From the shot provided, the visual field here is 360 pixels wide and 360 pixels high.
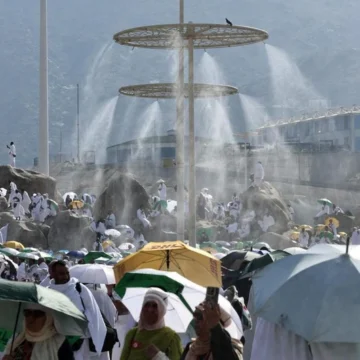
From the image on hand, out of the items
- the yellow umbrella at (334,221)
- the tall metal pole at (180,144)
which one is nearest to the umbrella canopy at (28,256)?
the tall metal pole at (180,144)

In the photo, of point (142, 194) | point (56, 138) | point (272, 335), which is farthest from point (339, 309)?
point (56, 138)

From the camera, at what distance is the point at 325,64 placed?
168875mm

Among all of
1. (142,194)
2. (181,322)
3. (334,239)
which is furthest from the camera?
(142,194)

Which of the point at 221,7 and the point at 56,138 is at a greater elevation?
the point at 221,7

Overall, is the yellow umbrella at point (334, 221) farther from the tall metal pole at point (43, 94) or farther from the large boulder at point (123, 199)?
the tall metal pole at point (43, 94)

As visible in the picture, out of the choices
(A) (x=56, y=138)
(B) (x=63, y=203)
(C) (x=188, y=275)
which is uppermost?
(C) (x=188, y=275)

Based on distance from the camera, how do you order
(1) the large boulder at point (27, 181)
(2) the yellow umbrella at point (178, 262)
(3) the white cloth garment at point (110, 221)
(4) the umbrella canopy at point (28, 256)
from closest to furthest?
(2) the yellow umbrella at point (178, 262), (4) the umbrella canopy at point (28, 256), (3) the white cloth garment at point (110, 221), (1) the large boulder at point (27, 181)

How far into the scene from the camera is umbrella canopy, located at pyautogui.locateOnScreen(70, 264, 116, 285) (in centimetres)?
989

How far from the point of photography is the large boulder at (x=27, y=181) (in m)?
32.7

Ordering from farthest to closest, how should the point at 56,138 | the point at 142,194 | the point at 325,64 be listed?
the point at 325,64, the point at 56,138, the point at 142,194

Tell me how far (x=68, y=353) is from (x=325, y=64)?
165 meters

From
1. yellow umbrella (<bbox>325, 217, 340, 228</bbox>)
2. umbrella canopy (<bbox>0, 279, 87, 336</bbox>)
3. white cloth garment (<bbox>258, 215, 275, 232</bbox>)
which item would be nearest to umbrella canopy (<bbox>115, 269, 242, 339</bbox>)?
umbrella canopy (<bbox>0, 279, 87, 336</bbox>)

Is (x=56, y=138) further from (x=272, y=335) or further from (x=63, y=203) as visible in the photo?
(x=272, y=335)

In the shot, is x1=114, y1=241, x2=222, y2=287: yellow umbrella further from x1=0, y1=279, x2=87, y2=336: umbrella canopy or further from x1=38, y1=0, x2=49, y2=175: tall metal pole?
x1=38, y1=0, x2=49, y2=175: tall metal pole
